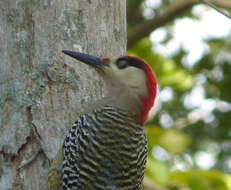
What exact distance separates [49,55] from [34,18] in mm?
231

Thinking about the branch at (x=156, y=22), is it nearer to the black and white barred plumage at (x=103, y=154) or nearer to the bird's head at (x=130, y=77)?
the bird's head at (x=130, y=77)

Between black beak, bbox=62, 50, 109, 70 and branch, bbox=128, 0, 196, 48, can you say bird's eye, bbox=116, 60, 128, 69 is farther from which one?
branch, bbox=128, 0, 196, 48

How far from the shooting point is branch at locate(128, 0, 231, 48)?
4.72 metres

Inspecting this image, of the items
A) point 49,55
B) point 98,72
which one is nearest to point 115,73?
point 98,72

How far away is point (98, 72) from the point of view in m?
2.85

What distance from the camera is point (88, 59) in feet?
8.95

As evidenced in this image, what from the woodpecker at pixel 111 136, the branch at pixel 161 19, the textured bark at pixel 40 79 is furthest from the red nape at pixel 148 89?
the branch at pixel 161 19

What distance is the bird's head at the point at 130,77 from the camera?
2744 millimetres

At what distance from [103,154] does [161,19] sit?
8.47ft

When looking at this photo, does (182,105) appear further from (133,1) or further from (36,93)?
(36,93)

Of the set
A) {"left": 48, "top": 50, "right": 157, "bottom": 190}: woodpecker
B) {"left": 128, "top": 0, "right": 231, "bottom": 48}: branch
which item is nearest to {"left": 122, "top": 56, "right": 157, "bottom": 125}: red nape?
{"left": 48, "top": 50, "right": 157, "bottom": 190}: woodpecker

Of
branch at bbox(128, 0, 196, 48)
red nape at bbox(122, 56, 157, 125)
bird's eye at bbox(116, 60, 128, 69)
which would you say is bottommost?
red nape at bbox(122, 56, 157, 125)

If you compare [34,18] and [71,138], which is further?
[34,18]

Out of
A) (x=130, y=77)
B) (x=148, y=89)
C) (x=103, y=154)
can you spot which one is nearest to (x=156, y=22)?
(x=130, y=77)
